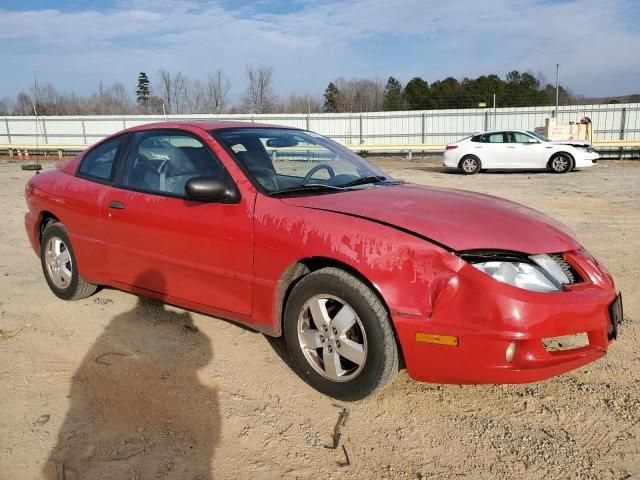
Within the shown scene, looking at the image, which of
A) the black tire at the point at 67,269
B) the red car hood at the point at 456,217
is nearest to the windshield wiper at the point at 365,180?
the red car hood at the point at 456,217

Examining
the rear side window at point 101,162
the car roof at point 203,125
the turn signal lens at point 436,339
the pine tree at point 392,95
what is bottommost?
the turn signal lens at point 436,339

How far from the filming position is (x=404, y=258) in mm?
2678

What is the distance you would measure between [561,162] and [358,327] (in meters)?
16.1

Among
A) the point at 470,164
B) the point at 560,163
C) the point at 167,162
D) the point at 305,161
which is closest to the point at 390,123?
the point at 470,164

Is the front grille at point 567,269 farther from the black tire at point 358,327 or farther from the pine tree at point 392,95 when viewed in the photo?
the pine tree at point 392,95

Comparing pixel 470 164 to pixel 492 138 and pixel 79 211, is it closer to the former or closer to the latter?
pixel 492 138

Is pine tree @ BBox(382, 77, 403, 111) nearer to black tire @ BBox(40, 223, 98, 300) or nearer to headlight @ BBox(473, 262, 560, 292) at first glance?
black tire @ BBox(40, 223, 98, 300)

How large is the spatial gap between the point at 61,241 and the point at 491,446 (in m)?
3.82

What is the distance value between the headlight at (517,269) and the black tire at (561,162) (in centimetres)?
1568

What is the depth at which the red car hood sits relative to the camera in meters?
2.71

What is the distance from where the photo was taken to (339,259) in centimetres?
285

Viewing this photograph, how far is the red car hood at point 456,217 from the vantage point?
2707mm

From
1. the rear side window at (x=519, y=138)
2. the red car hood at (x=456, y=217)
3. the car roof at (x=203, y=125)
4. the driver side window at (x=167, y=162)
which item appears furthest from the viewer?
the rear side window at (x=519, y=138)

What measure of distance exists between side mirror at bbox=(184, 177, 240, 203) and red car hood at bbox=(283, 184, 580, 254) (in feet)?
1.19
